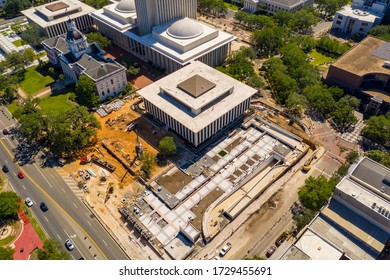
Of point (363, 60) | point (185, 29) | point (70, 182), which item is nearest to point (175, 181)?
point (70, 182)

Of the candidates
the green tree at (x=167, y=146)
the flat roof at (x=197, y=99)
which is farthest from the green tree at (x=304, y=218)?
the green tree at (x=167, y=146)

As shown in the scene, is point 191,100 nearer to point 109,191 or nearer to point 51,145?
point 109,191

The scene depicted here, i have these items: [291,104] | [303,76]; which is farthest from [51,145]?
[303,76]

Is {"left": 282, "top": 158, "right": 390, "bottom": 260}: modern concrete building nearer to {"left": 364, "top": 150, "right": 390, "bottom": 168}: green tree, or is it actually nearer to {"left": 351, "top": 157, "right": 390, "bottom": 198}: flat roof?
{"left": 351, "top": 157, "right": 390, "bottom": 198}: flat roof

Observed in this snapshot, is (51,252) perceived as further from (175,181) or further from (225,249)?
(225,249)

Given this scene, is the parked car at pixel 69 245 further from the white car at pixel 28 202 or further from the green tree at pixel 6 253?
the white car at pixel 28 202

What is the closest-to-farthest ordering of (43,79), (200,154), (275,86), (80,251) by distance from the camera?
(80,251) < (200,154) < (275,86) < (43,79)
